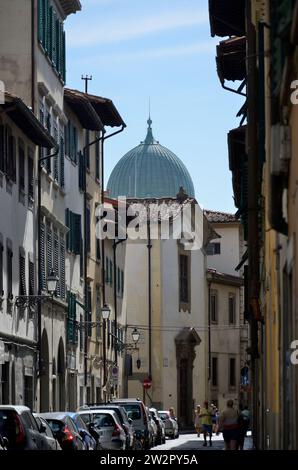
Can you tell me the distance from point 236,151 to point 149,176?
60.8 metres

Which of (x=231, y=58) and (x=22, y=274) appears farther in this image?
(x=22, y=274)

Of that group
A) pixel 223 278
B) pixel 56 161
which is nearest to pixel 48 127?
pixel 56 161

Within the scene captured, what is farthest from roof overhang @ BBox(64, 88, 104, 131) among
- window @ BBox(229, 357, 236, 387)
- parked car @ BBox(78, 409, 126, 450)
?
window @ BBox(229, 357, 236, 387)

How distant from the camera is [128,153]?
102938 millimetres

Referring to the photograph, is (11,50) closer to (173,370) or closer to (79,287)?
(79,287)

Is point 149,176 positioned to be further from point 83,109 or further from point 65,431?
point 65,431

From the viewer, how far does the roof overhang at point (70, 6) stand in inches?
1941

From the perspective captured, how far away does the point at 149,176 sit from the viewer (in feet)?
326

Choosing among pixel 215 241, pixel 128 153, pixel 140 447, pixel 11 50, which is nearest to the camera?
pixel 140 447

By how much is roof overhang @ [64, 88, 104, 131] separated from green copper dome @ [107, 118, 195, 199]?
140ft

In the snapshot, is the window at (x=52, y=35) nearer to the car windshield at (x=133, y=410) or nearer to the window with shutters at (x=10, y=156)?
the window with shutters at (x=10, y=156)

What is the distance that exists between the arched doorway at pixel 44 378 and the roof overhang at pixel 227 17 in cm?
1310
